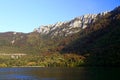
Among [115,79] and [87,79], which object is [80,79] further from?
[115,79]

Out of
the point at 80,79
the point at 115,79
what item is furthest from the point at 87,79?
the point at 115,79

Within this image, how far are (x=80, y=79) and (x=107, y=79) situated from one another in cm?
1164

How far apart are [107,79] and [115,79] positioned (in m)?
3.61

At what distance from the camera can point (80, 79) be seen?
373 feet

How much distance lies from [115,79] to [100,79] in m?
6.74

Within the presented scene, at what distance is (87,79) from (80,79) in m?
3.36

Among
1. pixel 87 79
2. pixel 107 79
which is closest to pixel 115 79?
pixel 107 79

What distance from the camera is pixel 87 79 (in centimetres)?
11162

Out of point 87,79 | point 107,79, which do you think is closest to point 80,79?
Answer: point 87,79

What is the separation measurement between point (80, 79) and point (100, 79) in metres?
8.55

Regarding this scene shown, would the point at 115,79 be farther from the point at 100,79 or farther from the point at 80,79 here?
the point at 80,79

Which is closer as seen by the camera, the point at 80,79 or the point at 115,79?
the point at 115,79

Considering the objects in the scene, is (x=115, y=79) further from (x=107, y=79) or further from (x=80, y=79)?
(x=80, y=79)

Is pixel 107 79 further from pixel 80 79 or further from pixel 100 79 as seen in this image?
pixel 80 79
